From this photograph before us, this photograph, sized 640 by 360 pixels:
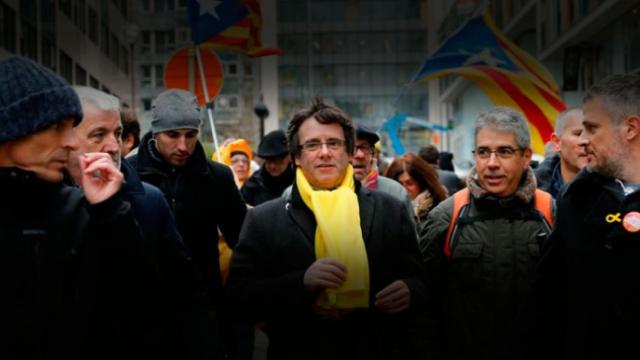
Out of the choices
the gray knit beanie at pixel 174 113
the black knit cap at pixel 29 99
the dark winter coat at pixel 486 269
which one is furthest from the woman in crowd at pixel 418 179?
the black knit cap at pixel 29 99

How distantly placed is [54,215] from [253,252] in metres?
1.25

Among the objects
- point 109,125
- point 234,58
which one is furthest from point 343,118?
point 234,58

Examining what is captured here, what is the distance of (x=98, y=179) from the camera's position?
2.44m

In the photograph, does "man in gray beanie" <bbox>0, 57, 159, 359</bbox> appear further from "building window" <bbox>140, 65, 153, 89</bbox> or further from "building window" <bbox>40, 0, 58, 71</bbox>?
"building window" <bbox>140, 65, 153, 89</bbox>

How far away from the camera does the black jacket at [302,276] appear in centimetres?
335

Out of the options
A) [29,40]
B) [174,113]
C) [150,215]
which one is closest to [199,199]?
[174,113]

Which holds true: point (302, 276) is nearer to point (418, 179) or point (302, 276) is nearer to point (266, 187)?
point (418, 179)

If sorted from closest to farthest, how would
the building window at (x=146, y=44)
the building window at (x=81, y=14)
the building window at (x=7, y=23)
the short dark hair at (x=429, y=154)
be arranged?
1. the building window at (x=81, y=14)
2. the building window at (x=146, y=44)
3. the building window at (x=7, y=23)
4. the short dark hair at (x=429, y=154)

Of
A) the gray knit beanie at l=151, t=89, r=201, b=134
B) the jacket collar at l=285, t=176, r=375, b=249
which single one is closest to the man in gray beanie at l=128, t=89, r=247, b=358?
the gray knit beanie at l=151, t=89, r=201, b=134

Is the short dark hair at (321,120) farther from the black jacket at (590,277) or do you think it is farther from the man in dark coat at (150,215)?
the black jacket at (590,277)

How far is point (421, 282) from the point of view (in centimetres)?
348

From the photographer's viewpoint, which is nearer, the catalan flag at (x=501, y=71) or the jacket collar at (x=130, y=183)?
the jacket collar at (x=130, y=183)

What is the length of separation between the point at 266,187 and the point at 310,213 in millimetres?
3932

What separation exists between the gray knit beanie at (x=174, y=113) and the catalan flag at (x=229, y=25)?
1983 mm
